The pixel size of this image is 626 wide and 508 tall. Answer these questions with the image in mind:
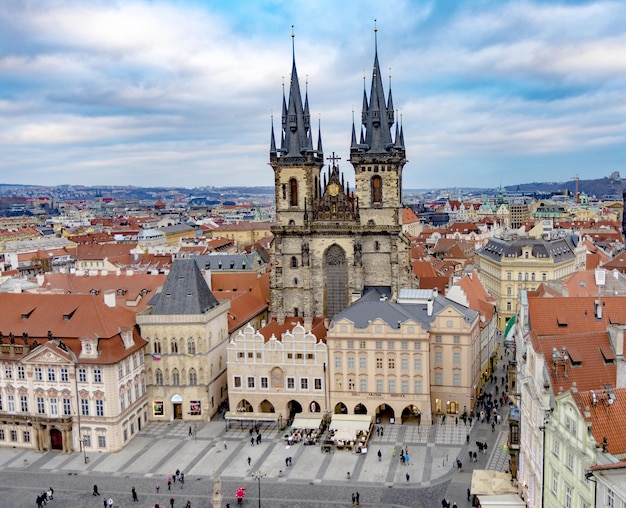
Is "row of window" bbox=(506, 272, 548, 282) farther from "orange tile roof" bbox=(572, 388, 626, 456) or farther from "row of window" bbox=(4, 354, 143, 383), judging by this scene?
"orange tile roof" bbox=(572, 388, 626, 456)

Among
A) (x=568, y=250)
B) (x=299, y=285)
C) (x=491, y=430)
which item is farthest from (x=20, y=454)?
(x=568, y=250)

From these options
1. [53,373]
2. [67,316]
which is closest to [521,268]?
[67,316]

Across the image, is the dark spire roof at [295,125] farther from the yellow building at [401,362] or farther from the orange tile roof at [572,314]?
the orange tile roof at [572,314]

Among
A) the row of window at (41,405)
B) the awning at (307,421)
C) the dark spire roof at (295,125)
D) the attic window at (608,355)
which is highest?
the dark spire roof at (295,125)

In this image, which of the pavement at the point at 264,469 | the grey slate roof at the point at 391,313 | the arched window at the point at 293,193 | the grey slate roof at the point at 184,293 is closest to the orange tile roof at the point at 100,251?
the arched window at the point at 293,193

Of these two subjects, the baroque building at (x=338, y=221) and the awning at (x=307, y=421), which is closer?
the awning at (x=307, y=421)

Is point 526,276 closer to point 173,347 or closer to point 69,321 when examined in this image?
point 173,347
